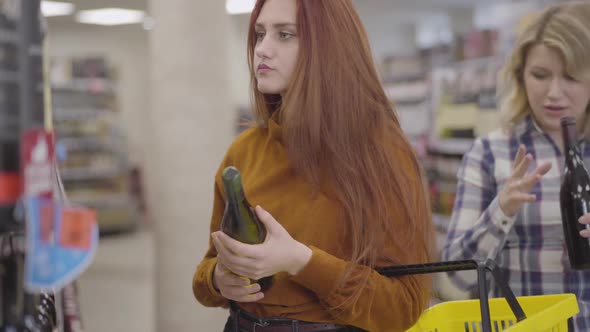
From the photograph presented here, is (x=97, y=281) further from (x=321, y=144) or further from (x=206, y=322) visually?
(x=321, y=144)

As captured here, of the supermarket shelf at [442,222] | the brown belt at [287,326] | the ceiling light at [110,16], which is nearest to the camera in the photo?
the brown belt at [287,326]

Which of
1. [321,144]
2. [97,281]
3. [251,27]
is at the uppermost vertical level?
[251,27]

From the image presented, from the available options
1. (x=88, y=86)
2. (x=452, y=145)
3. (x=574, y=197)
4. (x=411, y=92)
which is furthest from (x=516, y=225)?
(x=88, y=86)

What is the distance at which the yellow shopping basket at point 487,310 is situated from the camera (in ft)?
4.53

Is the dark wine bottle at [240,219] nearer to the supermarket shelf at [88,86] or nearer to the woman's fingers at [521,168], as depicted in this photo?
the woman's fingers at [521,168]

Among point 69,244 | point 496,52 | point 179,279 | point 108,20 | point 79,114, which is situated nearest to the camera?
point 69,244

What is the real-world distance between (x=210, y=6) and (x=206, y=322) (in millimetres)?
1734

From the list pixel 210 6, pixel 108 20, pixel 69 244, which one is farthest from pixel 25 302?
pixel 108 20

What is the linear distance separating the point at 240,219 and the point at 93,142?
1091 centimetres

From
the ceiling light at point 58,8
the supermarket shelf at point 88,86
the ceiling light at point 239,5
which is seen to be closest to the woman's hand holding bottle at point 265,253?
the ceiling light at point 239,5

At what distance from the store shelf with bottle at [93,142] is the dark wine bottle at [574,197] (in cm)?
1026

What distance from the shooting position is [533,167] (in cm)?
206

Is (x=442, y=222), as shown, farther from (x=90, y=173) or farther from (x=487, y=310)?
(x=90, y=173)

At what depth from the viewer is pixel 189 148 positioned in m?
3.92
